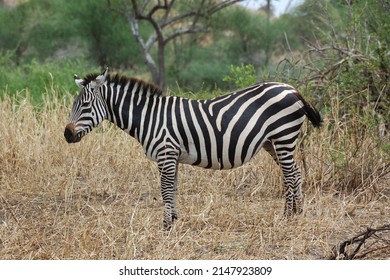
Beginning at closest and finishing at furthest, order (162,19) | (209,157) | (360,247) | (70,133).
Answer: (360,247), (70,133), (209,157), (162,19)

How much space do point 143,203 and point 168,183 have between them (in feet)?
3.83

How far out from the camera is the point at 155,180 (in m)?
7.96

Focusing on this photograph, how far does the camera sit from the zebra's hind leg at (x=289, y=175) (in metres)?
6.32

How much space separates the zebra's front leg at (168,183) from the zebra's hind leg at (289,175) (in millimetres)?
993

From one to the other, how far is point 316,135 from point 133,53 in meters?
21.5

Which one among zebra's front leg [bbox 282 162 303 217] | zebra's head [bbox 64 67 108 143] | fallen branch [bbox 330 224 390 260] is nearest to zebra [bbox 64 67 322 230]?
zebra's head [bbox 64 67 108 143]

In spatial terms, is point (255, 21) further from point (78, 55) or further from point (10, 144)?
point (10, 144)

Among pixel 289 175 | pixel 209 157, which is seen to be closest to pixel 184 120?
pixel 209 157

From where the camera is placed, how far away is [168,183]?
604 centimetres

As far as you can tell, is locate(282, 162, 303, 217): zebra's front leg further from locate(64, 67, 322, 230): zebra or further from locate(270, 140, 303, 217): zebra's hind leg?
locate(64, 67, 322, 230): zebra

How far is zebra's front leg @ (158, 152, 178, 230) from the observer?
5.97m

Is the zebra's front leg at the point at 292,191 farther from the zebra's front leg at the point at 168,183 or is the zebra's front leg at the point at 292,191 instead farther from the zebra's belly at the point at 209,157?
the zebra's front leg at the point at 168,183

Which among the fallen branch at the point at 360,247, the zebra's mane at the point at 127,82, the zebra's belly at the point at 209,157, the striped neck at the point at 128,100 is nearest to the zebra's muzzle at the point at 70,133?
the striped neck at the point at 128,100

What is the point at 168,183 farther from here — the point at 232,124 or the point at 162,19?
the point at 162,19
